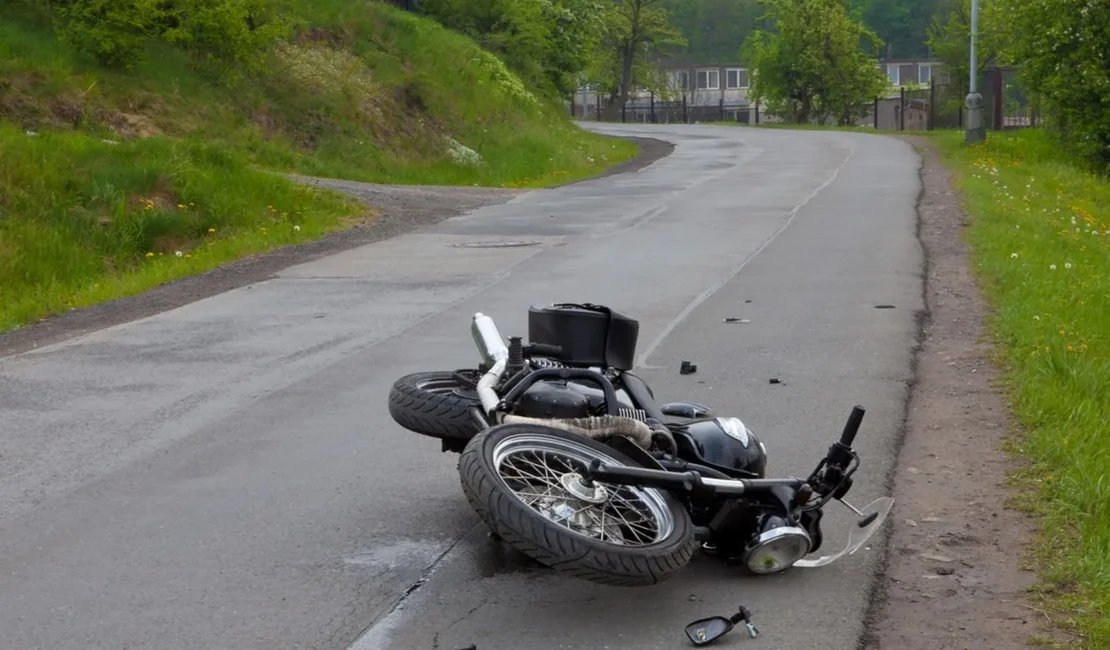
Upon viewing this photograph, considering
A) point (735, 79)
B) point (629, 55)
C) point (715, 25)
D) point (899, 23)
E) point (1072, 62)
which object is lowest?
point (1072, 62)

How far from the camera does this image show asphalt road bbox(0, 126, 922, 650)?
5.59m

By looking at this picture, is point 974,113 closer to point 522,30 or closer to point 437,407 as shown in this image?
point 522,30

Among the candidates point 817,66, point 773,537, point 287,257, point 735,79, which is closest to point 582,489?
point 773,537

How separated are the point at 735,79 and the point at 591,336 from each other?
421 feet

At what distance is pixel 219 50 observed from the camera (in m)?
32.2

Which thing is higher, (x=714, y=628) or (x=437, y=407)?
(x=437, y=407)

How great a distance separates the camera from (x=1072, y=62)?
36.8 m

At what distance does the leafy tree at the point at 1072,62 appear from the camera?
35781 mm

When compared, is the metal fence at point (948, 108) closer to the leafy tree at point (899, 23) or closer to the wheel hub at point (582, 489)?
the leafy tree at point (899, 23)

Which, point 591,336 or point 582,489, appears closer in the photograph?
point 582,489

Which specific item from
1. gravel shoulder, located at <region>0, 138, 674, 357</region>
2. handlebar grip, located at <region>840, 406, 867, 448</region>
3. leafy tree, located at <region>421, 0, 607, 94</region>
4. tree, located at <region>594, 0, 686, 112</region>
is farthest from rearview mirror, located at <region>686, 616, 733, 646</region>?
tree, located at <region>594, 0, 686, 112</region>

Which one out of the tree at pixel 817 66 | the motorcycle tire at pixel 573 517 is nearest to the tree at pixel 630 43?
the tree at pixel 817 66

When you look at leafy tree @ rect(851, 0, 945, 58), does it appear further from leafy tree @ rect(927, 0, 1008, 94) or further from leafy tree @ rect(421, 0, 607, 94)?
leafy tree @ rect(421, 0, 607, 94)

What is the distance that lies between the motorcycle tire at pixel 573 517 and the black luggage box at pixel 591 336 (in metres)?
0.75
